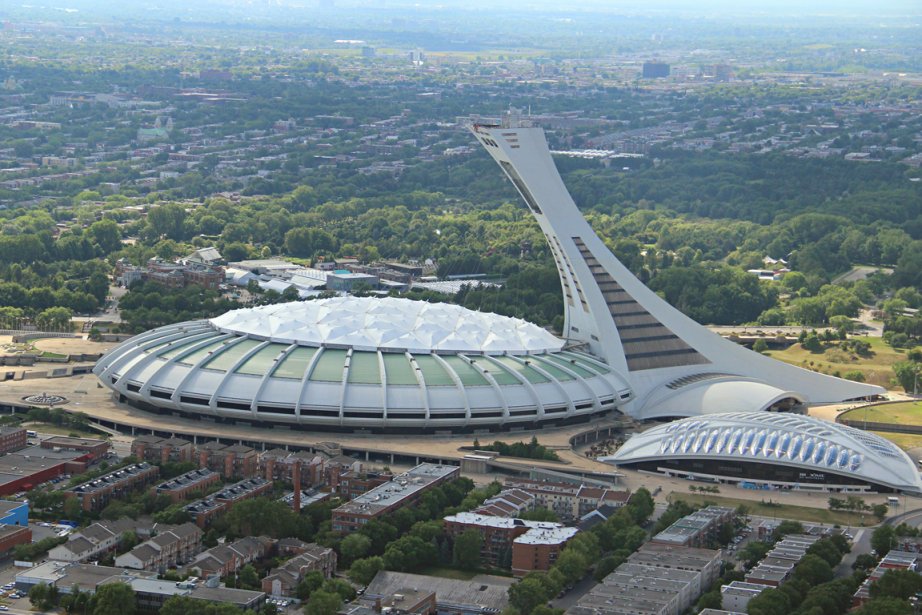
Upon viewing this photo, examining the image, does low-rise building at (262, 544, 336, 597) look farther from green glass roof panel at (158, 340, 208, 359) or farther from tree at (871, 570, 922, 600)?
green glass roof panel at (158, 340, 208, 359)

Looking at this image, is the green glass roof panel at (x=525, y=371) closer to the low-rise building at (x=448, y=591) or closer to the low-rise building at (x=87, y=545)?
the low-rise building at (x=448, y=591)

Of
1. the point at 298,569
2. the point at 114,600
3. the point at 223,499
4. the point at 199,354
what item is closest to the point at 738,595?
the point at 298,569

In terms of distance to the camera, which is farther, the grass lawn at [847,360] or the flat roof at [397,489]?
the grass lawn at [847,360]

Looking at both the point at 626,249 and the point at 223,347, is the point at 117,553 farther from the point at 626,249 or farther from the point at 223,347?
the point at 626,249

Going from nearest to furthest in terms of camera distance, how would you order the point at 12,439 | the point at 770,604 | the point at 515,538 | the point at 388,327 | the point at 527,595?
1. the point at 770,604
2. the point at 527,595
3. the point at 515,538
4. the point at 12,439
5. the point at 388,327

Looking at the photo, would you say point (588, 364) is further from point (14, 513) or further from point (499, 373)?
point (14, 513)

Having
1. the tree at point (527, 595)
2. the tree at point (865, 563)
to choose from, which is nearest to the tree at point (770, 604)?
the tree at point (865, 563)
